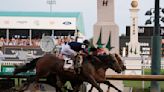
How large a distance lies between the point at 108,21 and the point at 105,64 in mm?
4044

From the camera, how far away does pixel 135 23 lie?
5006cm

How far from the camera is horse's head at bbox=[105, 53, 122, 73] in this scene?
1248cm

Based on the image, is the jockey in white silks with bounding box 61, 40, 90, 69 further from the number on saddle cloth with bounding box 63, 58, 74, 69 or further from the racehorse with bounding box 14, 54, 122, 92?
the racehorse with bounding box 14, 54, 122, 92

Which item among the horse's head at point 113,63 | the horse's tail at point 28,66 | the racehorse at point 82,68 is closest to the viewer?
the racehorse at point 82,68

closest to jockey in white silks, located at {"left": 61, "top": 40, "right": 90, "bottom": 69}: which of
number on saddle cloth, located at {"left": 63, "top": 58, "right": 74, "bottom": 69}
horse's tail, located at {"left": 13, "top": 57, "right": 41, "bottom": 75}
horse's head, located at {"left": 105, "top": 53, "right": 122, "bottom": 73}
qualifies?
number on saddle cloth, located at {"left": 63, "top": 58, "right": 74, "bottom": 69}

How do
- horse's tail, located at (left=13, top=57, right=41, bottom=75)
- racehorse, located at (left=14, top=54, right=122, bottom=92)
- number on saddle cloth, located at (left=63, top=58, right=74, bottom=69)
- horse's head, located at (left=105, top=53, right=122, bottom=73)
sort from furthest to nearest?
horse's tail, located at (left=13, top=57, right=41, bottom=75) → horse's head, located at (left=105, top=53, right=122, bottom=73) → racehorse, located at (left=14, top=54, right=122, bottom=92) → number on saddle cloth, located at (left=63, top=58, right=74, bottom=69)

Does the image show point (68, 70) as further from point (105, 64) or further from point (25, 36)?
point (25, 36)

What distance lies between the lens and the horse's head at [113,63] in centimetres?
1248

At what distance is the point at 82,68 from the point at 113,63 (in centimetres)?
89

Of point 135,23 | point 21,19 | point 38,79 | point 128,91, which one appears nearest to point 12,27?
point 21,19

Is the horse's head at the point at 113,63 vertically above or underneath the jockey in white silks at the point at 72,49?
Result: underneath

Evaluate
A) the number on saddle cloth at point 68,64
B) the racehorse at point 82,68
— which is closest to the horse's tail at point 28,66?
the racehorse at point 82,68

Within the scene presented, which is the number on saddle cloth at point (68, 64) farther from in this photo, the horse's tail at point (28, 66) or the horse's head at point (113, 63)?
the horse's tail at point (28, 66)

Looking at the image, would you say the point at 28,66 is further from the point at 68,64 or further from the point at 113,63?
the point at 113,63
